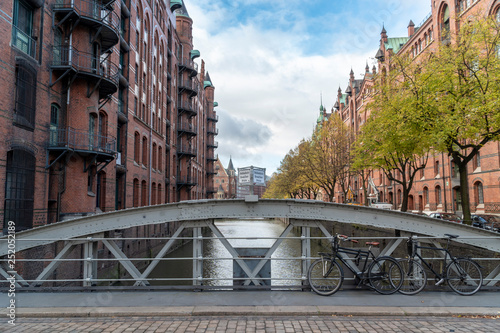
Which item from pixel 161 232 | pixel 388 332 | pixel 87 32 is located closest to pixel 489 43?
pixel 388 332

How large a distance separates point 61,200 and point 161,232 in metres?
14.8

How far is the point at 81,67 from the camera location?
52.2 feet

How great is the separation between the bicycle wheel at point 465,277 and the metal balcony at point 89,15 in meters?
16.9

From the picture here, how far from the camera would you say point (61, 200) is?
15.6m

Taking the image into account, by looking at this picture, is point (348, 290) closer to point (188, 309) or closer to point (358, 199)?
point (188, 309)

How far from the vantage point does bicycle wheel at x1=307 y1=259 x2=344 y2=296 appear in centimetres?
731

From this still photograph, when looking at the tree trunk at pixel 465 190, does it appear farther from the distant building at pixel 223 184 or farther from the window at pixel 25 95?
the distant building at pixel 223 184

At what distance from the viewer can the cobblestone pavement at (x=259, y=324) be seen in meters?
5.61

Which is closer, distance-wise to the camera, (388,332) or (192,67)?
(388,332)

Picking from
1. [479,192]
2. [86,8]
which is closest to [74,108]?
[86,8]

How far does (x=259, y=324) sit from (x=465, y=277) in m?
4.77

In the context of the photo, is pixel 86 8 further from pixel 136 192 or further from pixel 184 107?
pixel 184 107

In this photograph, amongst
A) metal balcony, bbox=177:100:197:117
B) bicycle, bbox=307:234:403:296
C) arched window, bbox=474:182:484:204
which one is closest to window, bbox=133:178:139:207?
metal balcony, bbox=177:100:197:117

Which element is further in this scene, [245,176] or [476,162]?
[476,162]
